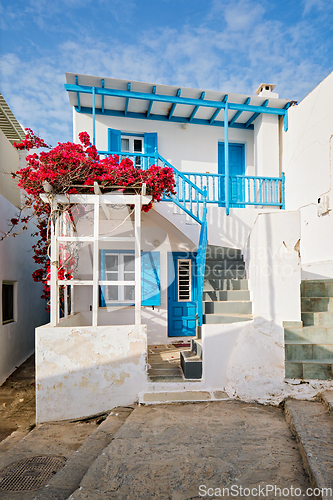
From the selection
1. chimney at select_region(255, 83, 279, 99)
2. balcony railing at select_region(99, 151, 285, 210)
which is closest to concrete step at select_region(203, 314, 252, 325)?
balcony railing at select_region(99, 151, 285, 210)

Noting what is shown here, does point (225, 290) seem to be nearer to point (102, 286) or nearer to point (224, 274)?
point (224, 274)

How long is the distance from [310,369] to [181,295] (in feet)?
12.3

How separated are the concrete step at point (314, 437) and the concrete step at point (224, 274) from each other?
84.9 inches

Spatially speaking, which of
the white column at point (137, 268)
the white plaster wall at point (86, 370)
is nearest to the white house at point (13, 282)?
the white plaster wall at point (86, 370)

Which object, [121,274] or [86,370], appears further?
[121,274]

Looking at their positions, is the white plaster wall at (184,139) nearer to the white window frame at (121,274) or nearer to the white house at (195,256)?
the white house at (195,256)

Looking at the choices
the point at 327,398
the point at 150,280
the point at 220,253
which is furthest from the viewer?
the point at 150,280

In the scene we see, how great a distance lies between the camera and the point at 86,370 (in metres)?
4.15

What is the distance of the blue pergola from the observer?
7.18 metres

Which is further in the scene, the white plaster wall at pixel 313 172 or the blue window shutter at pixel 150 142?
the blue window shutter at pixel 150 142

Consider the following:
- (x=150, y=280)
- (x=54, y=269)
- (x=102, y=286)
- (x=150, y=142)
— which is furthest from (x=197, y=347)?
(x=150, y=142)

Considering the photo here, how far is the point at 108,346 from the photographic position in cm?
420

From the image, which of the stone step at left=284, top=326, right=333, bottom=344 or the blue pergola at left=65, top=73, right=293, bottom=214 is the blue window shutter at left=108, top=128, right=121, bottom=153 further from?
the stone step at left=284, top=326, right=333, bottom=344

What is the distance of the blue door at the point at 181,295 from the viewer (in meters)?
7.32
